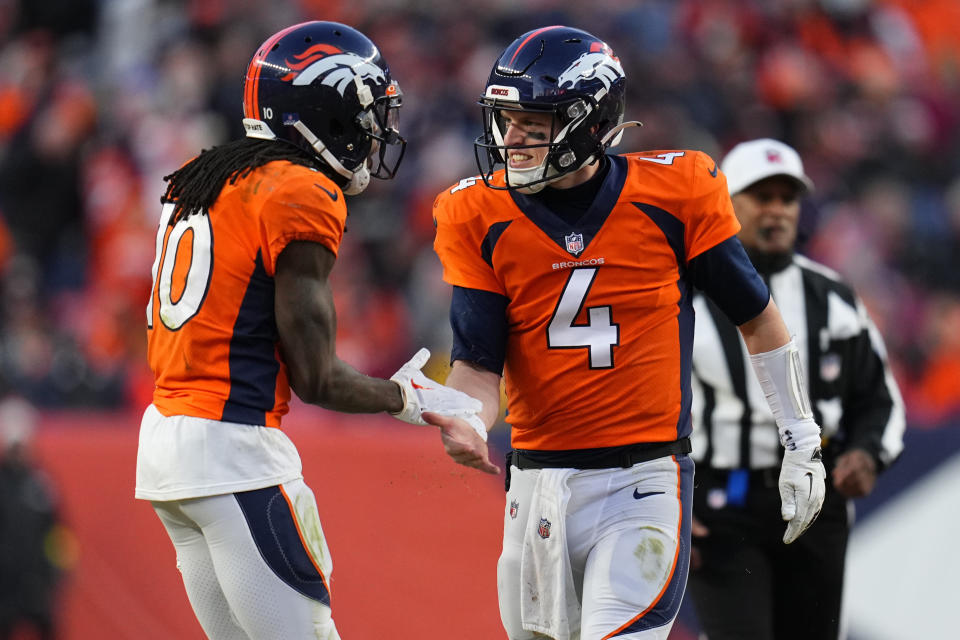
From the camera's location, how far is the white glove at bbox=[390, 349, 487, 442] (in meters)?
3.59

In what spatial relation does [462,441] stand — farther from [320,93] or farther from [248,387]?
[320,93]

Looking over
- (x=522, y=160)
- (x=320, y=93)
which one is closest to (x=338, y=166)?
(x=320, y=93)

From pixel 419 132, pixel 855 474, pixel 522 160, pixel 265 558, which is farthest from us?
pixel 419 132

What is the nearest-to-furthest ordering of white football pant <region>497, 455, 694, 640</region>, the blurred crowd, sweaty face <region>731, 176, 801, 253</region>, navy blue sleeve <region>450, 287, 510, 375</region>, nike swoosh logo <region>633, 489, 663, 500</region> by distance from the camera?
white football pant <region>497, 455, 694, 640</region> → nike swoosh logo <region>633, 489, 663, 500</region> → navy blue sleeve <region>450, 287, 510, 375</region> → sweaty face <region>731, 176, 801, 253</region> → the blurred crowd

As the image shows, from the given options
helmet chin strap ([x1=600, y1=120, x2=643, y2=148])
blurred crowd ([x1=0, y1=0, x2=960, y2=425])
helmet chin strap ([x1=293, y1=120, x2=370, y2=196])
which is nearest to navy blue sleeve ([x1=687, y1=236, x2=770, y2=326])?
helmet chin strap ([x1=600, y1=120, x2=643, y2=148])

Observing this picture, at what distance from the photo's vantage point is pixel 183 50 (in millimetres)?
11062

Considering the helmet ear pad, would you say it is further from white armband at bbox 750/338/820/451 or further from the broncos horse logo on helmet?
white armband at bbox 750/338/820/451

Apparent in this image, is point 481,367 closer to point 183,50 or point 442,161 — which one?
point 442,161

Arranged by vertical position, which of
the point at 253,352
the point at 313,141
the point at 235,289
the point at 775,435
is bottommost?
the point at 775,435

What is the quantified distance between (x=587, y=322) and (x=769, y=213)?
1.44 m

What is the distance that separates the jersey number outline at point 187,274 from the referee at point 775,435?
199 cm

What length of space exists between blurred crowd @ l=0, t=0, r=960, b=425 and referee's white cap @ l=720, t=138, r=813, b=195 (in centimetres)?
397

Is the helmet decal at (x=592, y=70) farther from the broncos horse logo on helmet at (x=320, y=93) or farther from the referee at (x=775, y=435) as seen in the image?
the referee at (x=775, y=435)

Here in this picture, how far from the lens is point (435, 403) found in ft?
11.8
